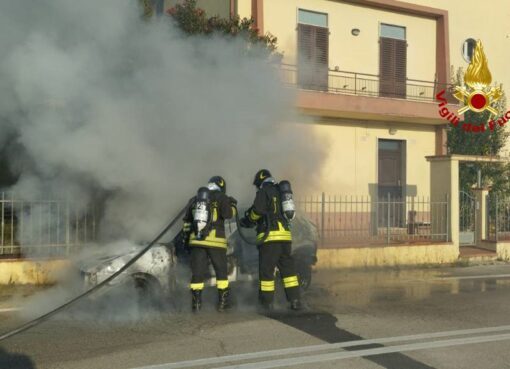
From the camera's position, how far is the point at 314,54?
16953mm

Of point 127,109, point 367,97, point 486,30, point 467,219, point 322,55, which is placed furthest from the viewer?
point 486,30

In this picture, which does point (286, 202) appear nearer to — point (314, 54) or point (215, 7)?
point (215, 7)

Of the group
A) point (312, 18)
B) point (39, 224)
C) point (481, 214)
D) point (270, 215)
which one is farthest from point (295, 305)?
point (312, 18)

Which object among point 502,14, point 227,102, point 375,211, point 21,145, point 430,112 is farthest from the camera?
point 502,14

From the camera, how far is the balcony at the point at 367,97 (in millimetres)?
15820

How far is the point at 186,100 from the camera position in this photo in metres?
8.99

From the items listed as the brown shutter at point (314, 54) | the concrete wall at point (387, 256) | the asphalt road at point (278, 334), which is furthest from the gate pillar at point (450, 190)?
the asphalt road at point (278, 334)

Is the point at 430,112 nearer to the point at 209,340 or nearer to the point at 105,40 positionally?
the point at 105,40

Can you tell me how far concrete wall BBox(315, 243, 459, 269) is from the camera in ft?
40.6

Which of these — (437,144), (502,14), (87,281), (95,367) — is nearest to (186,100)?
(87,281)

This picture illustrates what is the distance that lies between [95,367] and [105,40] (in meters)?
4.75

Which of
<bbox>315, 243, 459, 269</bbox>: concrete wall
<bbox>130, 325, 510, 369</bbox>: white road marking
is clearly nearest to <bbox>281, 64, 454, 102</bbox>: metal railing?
<bbox>315, 243, 459, 269</bbox>: concrete wall

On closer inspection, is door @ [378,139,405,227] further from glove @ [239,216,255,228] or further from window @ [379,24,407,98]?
glove @ [239,216,255,228]

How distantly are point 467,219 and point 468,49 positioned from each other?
718 cm
